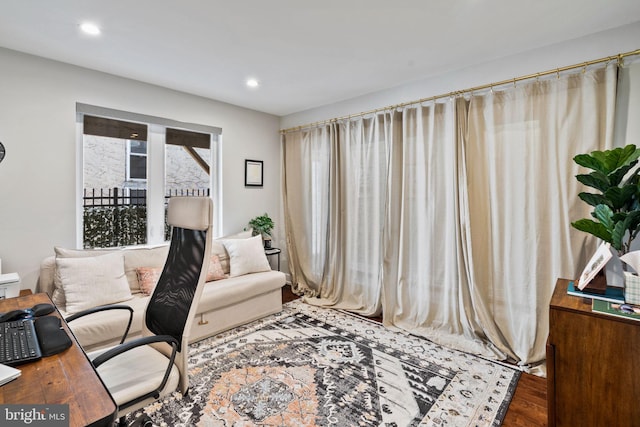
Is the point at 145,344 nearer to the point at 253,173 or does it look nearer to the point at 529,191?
the point at 529,191

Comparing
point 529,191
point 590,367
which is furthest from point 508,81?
point 590,367

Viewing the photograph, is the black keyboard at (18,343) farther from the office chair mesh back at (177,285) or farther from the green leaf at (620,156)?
the green leaf at (620,156)

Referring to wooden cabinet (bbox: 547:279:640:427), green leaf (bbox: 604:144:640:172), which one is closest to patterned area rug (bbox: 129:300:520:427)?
wooden cabinet (bbox: 547:279:640:427)

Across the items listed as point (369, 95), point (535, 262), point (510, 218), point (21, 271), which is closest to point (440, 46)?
point (369, 95)

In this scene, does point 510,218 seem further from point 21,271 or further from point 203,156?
point 21,271

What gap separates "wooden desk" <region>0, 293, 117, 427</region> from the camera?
894mm

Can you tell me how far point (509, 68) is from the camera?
2.74m

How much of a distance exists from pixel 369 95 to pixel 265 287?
253cm

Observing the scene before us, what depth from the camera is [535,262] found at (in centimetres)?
258

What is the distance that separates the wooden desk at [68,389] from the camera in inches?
35.2

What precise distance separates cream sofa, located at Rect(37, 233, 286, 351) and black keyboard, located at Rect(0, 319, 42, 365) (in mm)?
980

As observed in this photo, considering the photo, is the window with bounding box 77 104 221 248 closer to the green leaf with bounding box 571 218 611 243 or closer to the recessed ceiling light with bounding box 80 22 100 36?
the recessed ceiling light with bounding box 80 22 100 36

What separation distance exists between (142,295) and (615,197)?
145 inches

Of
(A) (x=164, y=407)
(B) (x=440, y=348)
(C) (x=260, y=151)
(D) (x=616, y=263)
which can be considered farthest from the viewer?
(C) (x=260, y=151)
